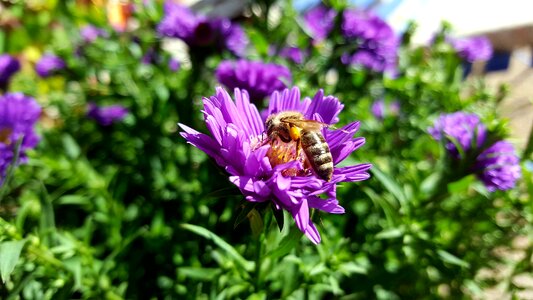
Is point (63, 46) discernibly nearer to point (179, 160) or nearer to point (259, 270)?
point (179, 160)

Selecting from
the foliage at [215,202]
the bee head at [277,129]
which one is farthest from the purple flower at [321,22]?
the bee head at [277,129]

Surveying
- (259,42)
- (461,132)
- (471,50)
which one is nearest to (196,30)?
(259,42)

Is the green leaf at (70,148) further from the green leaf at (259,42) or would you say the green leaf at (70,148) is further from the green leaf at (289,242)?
the green leaf at (289,242)

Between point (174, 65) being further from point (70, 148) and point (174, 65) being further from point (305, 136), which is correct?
point (305, 136)

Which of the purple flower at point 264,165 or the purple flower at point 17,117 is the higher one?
the purple flower at point 17,117

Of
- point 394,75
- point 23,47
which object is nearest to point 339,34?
point 394,75
